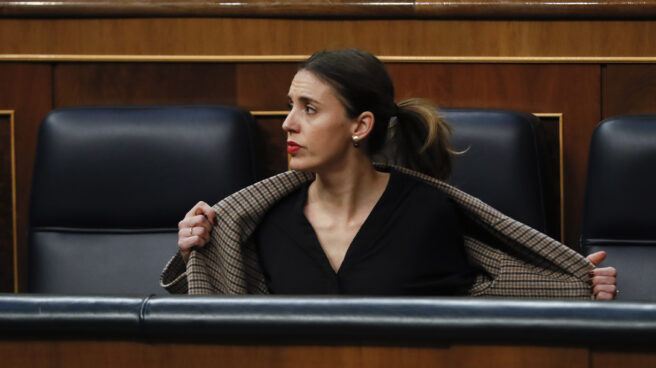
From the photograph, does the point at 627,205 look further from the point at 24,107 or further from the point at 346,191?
the point at 24,107

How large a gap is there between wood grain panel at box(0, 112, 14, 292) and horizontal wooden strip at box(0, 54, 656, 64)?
120mm

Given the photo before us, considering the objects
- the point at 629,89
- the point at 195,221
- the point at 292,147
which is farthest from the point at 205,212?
the point at 629,89

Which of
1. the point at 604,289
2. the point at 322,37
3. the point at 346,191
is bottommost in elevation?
the point at 604,289

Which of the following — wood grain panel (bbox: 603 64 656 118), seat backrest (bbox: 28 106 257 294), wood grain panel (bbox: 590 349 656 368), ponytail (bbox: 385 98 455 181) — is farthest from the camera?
wood grain panel (bbox: 603 64 656 118)

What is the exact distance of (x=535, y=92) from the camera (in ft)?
4.41

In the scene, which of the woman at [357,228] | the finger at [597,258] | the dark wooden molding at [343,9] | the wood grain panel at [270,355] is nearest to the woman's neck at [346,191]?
the woman at [357,228]

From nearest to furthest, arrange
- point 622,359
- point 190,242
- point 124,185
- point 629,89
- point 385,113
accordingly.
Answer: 1. point 622,359
2. point 190,242
3. point 385,113
4. point 124,185
5. point 629,89

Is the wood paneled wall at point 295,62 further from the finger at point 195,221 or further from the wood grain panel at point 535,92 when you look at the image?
the finger at point 195,221

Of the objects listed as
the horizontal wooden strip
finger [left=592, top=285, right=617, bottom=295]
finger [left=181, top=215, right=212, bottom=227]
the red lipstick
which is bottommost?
finger [left=592, top=285, right=617, bottom=295]

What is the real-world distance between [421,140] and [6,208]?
72 cm

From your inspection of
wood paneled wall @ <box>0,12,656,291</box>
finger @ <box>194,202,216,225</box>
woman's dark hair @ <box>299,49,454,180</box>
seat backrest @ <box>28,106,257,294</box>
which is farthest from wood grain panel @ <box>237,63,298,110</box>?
finger @ <box>194,202,216,225</box>

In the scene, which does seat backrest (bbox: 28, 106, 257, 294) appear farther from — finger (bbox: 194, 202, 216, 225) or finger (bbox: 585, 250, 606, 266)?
finger (bbox: 585, 250, 606, 266)

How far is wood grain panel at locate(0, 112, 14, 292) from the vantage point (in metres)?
1.39

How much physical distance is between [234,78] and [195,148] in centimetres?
23
